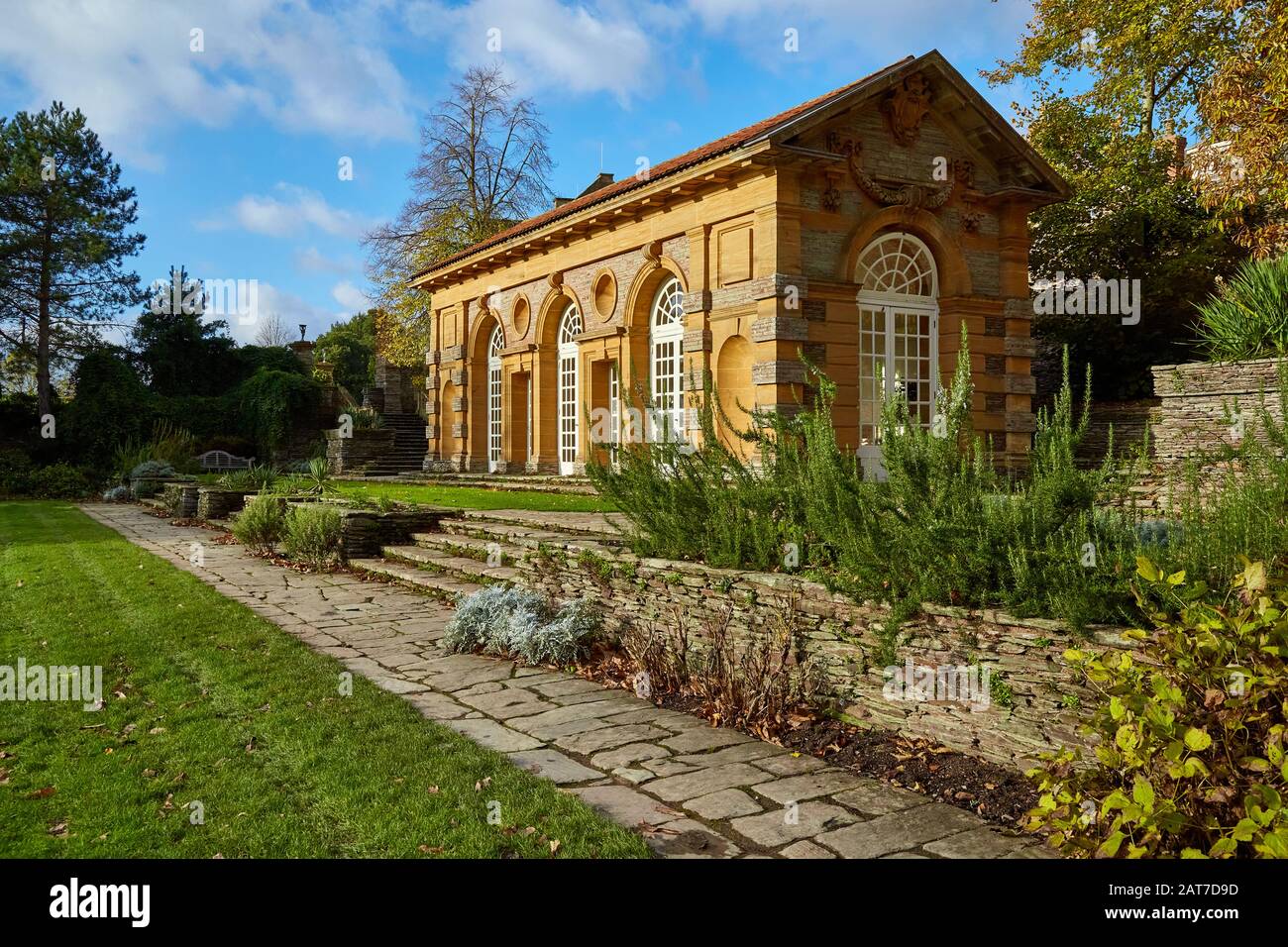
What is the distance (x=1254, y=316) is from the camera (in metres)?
12.3

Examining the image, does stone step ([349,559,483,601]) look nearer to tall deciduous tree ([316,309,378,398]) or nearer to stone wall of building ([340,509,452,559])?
stone wall of building ([340,509,452,559])

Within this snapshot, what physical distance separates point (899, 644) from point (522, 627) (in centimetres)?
315

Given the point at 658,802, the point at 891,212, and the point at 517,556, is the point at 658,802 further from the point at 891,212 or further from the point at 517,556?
the point at 891,212

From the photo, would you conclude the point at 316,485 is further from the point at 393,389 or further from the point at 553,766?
the point at 393,389

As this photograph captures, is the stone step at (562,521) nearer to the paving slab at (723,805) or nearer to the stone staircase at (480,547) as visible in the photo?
the stone staircase at (480,547)

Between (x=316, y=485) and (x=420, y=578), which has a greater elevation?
(x=316, y=485)

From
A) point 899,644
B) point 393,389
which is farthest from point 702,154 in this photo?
point 393,389

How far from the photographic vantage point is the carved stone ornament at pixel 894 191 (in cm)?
1429

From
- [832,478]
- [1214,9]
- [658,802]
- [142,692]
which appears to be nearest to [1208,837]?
[658,802]

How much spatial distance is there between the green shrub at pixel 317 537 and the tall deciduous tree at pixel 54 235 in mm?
23001

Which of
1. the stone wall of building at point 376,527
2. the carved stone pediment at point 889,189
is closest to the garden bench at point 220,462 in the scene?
the stone wall of building at point 376,527

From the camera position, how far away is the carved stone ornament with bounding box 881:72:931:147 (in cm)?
1455

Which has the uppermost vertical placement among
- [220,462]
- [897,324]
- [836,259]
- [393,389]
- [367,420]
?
[836,259]
